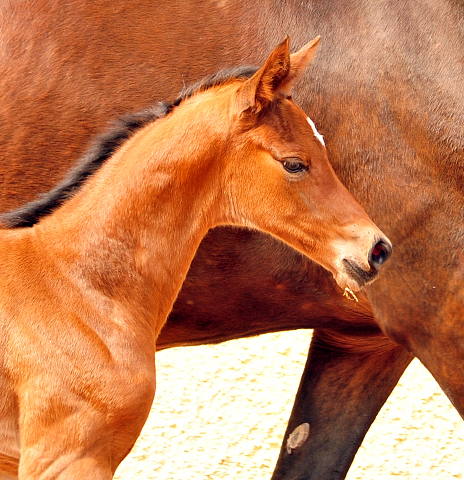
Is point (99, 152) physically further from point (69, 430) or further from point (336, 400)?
point (336, 400)

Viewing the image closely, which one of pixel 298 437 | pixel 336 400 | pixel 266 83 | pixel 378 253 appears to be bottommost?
pixel 298 437

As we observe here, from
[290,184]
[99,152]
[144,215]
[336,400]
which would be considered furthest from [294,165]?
[336,400]

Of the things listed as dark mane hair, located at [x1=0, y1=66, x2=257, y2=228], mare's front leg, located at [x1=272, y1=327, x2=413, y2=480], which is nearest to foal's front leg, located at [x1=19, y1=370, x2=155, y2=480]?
dark mane hair, located at [x1=0, y1=66, x2=257, y2=228]

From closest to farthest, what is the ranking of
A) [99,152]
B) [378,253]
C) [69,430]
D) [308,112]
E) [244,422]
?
[69,430], [378,253], [99,152], [308,112], [244,422]

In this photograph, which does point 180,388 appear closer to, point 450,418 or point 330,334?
point 450,418

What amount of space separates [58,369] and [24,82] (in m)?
0.89

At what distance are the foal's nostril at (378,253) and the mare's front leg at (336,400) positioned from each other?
858 mm

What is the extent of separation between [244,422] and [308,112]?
7.00ft

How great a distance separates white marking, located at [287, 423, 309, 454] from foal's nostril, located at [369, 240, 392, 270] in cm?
105

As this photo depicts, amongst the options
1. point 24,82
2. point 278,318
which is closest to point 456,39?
point 278,318

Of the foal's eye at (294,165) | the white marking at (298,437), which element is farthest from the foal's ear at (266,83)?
the white marking at (298,437)

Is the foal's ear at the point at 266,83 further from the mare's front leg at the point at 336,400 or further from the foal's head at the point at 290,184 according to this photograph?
the mare's front leg at the point at 336,400

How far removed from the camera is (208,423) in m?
4.14

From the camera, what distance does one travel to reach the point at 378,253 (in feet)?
6.61
